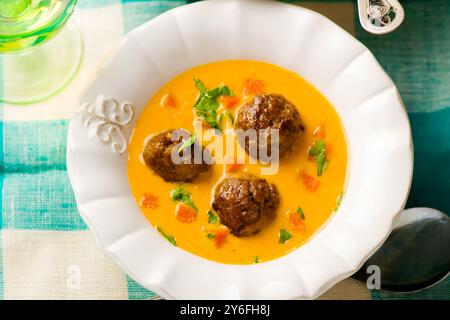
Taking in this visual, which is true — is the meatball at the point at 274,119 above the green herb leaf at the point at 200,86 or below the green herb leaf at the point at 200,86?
below

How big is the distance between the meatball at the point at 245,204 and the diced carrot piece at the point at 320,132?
45 centimetres

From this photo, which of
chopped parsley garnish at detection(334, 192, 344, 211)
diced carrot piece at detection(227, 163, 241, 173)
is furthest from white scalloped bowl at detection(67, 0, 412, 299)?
diced carrot piece at detection(227, 163, 241, 173)

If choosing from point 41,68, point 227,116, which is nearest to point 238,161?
point 227,116

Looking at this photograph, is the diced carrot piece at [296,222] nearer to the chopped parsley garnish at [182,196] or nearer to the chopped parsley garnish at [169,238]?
the chopped parsley garnish at [182,196]

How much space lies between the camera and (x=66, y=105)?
13.9ft

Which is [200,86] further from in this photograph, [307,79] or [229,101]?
[307,79]

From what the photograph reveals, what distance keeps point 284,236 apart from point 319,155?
0.53 meters

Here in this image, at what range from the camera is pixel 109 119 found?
12.5ft

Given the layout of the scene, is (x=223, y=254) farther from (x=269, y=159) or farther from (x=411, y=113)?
(x=411, y=113)

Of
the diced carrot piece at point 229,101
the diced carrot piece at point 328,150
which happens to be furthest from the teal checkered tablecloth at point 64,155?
the diced carrot piece at point 229,101

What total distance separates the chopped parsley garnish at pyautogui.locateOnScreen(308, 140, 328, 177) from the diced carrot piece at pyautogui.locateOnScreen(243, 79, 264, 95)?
1.57ft

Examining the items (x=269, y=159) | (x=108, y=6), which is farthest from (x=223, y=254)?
(x=108, y=6)

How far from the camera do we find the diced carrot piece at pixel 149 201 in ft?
12.6

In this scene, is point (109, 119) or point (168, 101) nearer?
point (109, 119)
